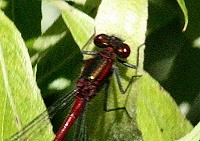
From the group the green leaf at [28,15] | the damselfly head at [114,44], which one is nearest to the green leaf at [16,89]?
the damselfly head at [114,44]

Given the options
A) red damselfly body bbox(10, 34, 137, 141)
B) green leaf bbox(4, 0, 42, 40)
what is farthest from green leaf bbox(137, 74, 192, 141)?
green leaf bbox(4, 0, 42, 40)

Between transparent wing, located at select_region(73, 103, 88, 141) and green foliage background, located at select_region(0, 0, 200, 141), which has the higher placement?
green foliage background, located at select_region(0, 0, 200, 141)

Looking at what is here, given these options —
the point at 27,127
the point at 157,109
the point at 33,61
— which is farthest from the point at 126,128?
the point at 33,61

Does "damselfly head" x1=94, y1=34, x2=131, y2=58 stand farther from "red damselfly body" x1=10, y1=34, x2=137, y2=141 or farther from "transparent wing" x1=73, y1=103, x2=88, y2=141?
"transparent wing" x1=73, y1=103, x2=88, y2=141

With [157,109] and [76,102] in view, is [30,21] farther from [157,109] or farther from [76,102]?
[157,109]

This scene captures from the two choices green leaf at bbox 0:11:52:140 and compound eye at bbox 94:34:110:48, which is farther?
compound eye at bbox 94:34:110:48

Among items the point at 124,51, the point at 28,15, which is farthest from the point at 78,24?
the point at 28,15

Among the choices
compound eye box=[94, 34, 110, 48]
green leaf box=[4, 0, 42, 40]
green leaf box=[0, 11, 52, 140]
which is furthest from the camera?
green leaf box=[4, 0, 42, 40]
